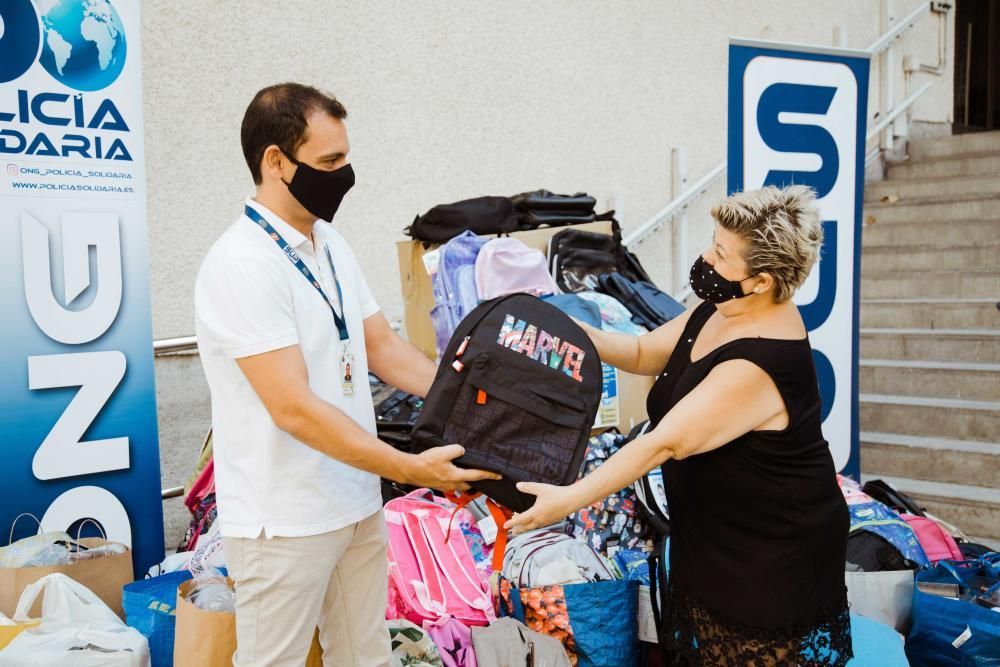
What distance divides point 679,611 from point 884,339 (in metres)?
4.46

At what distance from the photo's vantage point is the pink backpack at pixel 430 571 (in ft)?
10.4

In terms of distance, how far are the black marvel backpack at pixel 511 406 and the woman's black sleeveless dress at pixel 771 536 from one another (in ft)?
1.02

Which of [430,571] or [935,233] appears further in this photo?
[935,233]

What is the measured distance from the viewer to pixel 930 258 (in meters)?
6.57

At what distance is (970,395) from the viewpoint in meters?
5.49

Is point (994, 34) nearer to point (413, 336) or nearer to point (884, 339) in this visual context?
point (884, 339)

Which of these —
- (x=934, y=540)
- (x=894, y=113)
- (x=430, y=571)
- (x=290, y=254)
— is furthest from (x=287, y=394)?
(x=894, y=113)

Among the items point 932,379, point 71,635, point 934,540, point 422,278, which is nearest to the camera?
point 71,635

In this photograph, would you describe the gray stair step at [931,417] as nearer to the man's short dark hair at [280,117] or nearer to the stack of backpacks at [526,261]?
the stack of backpacks at [526,261]

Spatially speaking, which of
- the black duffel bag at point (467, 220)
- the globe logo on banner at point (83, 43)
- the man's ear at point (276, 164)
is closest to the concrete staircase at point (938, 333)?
the black duffel bag at point (467, 220)

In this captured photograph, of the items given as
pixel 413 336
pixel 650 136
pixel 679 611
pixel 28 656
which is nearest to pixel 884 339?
pixel 650 136

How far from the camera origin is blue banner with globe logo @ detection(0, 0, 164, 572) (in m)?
3.25

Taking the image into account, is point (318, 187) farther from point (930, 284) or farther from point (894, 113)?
point (894, 113)

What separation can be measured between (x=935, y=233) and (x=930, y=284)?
0.64 metres
